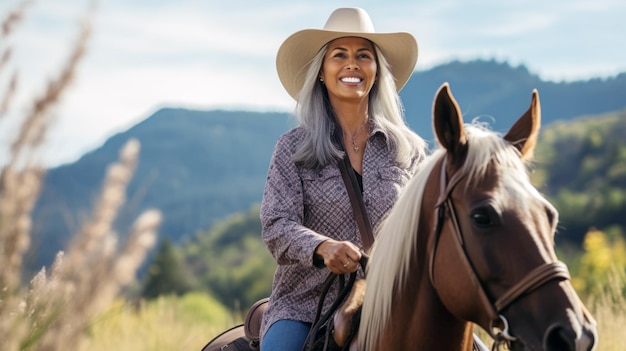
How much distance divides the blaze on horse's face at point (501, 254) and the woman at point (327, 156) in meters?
0.59

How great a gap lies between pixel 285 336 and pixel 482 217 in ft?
3.91

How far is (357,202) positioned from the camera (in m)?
3.62

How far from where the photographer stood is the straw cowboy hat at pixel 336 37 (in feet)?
13.6

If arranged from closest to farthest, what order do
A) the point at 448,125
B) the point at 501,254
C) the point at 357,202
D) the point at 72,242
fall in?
the point at 72,242 → the point at 501,254 → the point at 448,125 → the point at 357,202

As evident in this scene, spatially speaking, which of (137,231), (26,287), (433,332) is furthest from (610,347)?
(137,231)

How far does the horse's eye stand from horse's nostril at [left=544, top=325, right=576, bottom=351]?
0.39 meters

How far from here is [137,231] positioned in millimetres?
1390

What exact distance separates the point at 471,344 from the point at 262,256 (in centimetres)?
12748

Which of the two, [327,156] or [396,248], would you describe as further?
[327,156]

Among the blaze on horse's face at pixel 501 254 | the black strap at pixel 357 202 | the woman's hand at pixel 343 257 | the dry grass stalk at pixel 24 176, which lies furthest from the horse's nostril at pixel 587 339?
the dry grass stalk at pixel 24 176

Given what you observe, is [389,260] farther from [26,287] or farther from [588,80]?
[588,80]

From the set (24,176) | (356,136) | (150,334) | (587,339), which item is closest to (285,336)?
(356,136)

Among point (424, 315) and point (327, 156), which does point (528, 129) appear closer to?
point (424, 315)

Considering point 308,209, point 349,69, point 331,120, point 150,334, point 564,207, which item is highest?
point 349,69
